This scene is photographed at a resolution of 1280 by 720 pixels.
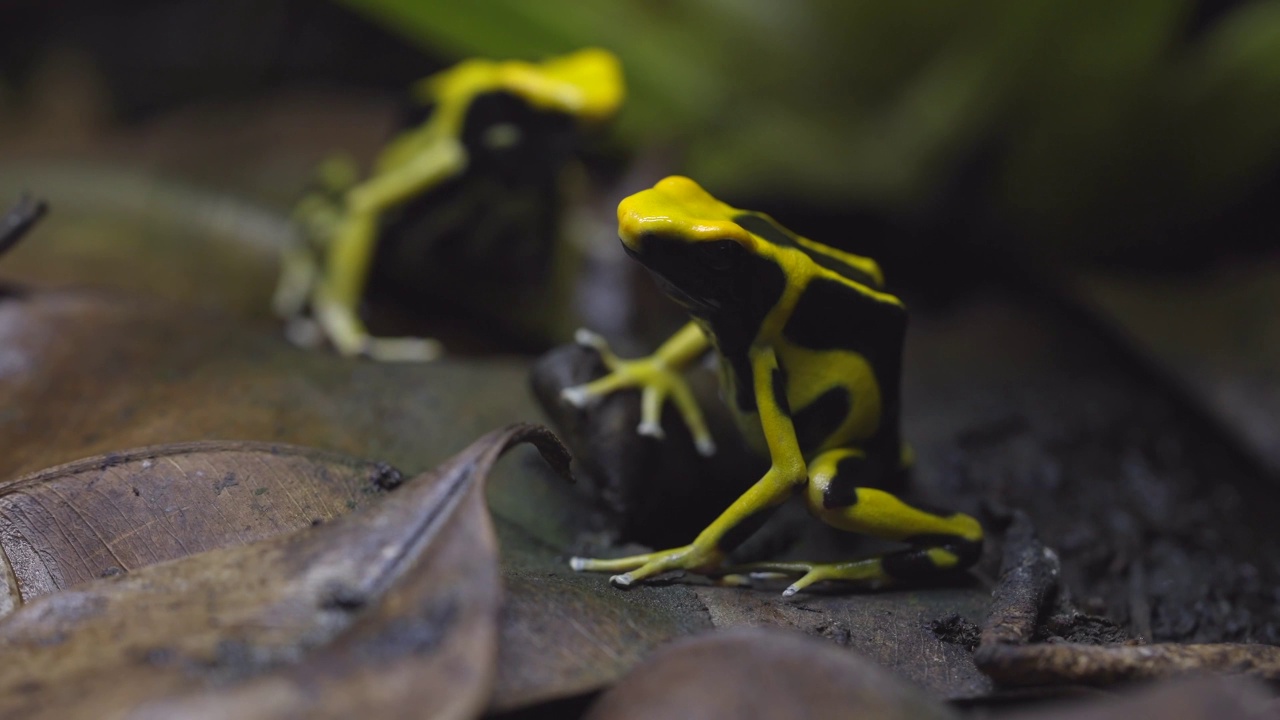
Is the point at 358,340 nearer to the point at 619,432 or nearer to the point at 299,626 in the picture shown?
the point at 619,432

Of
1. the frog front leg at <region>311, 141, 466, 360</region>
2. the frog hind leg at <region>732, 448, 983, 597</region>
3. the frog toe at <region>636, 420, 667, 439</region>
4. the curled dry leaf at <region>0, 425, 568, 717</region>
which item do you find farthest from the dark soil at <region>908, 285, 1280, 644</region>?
the frog front leg at <region>311, 141, 466, 360</region>

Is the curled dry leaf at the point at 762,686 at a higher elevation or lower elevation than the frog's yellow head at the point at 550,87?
lower

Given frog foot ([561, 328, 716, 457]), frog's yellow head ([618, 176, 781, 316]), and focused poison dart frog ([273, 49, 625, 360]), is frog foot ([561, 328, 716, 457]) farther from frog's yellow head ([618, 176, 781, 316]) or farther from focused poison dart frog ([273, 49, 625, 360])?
focused poison dart frog ([273, 49, 625, 360])

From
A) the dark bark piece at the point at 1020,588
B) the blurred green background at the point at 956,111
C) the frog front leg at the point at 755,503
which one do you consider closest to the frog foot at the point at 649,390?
the frog front leg at the point at 755,503

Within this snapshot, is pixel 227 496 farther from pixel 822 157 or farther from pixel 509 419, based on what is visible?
pixel 822 157

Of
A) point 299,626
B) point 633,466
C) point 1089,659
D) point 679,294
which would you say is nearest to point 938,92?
point 679,294

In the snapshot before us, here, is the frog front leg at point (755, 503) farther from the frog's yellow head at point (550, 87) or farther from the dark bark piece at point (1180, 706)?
the frog's yellow head at point (550, 87)
